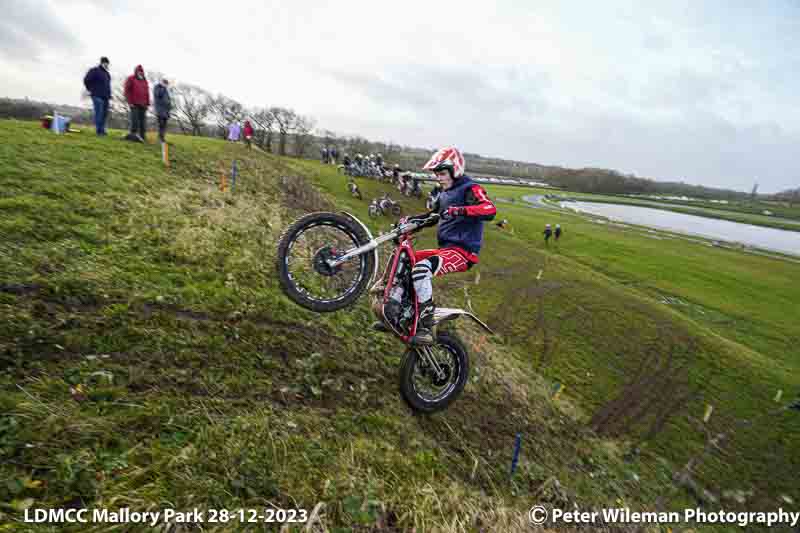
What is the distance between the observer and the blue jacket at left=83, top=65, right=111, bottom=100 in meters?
12.8

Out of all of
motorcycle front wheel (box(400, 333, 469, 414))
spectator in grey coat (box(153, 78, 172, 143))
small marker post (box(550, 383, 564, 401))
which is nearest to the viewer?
motorcycle front wheel (box(400, 333, 469, 414))

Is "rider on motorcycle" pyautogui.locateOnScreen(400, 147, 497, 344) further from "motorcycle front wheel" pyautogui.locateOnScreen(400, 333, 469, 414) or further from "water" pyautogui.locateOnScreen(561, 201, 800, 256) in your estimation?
"water" pyautogui.locateOnScreen(561, 201, 800, 256)

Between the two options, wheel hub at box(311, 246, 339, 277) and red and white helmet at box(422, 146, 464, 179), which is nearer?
wheel hub at box(311, 246, 339, 277)

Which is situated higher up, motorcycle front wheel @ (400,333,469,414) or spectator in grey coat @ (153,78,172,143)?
spectator in grey coat @ (153,78,172,143)

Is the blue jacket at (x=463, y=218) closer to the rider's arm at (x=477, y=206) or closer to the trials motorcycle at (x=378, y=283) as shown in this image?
the rider's arm at (x=477, y=206)

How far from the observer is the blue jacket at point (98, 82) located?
506 inches

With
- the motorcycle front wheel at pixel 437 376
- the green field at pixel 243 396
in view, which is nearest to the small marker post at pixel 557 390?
the green field at pixel 243 396

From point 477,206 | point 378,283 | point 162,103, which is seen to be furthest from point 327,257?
point 162,103

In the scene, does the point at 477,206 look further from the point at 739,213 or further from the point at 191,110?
the point at 739,213

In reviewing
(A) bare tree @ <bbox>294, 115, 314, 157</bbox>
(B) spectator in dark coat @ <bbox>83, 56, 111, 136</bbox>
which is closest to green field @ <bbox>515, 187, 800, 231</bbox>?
(A) bare tree @ <bbox>294, 115, 314, 157</bbox>

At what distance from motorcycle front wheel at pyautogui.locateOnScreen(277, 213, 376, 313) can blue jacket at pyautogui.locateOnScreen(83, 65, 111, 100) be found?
46.5 ft

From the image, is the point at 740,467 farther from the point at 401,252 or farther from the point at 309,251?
the point at 309,251

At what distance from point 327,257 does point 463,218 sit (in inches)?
84.3

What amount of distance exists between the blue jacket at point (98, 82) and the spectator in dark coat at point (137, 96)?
0.63 m
